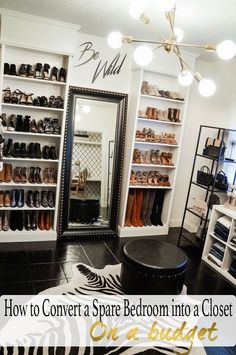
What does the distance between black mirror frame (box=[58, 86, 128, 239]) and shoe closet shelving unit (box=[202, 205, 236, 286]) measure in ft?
4.10

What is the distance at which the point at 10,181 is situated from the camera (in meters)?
3.61

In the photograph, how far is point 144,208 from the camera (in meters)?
4.38

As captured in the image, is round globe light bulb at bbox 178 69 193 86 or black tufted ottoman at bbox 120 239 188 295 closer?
round globe light bulb at bbox 178 69 193 86

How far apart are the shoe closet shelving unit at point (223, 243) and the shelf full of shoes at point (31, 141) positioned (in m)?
1.92

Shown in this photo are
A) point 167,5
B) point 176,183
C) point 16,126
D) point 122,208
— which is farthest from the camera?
point 176,183

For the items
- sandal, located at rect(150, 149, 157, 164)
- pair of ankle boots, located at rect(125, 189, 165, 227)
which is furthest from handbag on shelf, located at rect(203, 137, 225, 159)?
pair of ankle boots, located at rect(125, 189, 165, 227)

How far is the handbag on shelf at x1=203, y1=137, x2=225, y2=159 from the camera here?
3.67 m

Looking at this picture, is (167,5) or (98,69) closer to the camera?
(167,5)

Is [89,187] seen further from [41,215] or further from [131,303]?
[131,303]

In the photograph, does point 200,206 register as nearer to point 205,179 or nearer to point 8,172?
point 205,179

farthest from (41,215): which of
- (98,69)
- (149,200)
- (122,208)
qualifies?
(98,69)

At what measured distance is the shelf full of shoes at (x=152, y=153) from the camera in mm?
4031

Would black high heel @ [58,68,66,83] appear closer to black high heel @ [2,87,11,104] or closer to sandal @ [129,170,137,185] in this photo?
black high heel @ [2,87,11,104]

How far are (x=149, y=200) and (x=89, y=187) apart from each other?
93cm
